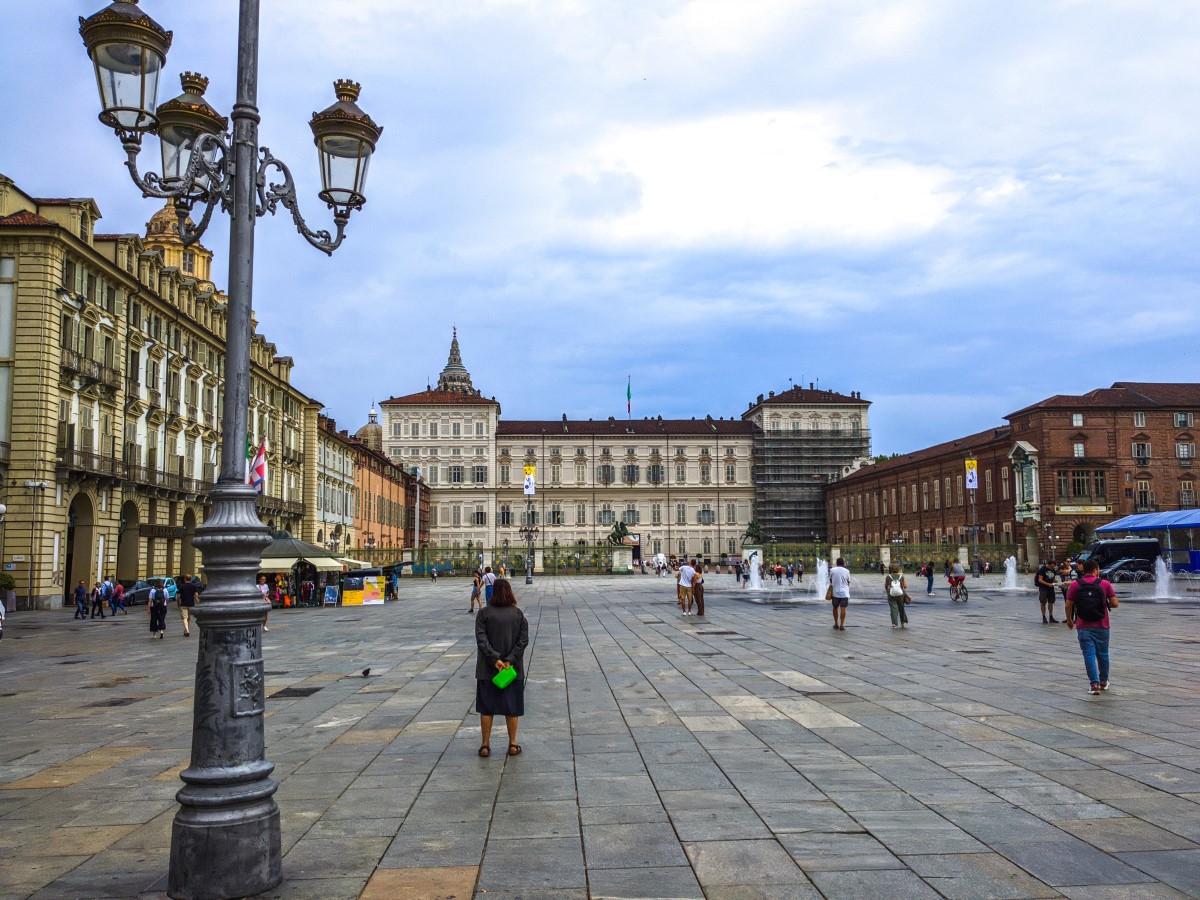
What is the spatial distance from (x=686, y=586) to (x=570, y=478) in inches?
3292

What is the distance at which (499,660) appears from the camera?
853 cm

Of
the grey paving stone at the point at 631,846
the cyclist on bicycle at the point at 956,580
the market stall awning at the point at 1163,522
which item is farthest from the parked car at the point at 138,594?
the market stall awning at the point at 1163,522

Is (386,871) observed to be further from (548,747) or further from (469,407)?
(469,407)

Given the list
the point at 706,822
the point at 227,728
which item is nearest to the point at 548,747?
the point at 706,822

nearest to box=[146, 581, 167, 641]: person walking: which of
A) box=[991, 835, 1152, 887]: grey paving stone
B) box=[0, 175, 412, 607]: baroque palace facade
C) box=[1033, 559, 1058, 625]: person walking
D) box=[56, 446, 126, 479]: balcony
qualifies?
box=[0, 175, 412, 607]: baroque palace facade

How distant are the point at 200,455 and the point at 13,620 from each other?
2196 centimetres

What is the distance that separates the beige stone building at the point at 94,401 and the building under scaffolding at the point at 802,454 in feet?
227

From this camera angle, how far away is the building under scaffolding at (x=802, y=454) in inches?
4345

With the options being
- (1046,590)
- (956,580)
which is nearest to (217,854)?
(1046,590)

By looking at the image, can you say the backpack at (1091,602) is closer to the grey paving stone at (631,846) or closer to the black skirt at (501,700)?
the black skirt at (501,700)

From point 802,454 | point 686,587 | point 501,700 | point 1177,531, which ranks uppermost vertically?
point 802,454

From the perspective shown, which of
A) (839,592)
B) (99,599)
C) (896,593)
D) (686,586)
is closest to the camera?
(839,592)

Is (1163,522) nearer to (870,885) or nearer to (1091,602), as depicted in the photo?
(1091,602)

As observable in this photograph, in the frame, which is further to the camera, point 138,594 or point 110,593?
point 138,594
